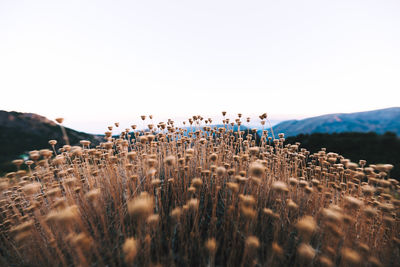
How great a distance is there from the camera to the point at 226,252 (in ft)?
6.52

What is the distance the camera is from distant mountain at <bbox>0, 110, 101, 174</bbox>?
2261 cm

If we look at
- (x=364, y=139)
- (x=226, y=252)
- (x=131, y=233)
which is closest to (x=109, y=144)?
(x=131, y=233)

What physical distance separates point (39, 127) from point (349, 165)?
3863 centimetres

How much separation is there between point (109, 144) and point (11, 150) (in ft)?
104

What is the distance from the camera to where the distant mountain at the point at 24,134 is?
2261 cm

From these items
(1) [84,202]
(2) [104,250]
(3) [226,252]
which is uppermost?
(1) [84,202]

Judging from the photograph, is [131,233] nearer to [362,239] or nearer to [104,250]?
[104,250]

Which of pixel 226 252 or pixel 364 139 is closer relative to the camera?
pixel 226 252

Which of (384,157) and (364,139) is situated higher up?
(364,139)

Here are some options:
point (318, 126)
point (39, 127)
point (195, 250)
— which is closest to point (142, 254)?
point (195, 250)

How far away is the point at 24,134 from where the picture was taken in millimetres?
25078

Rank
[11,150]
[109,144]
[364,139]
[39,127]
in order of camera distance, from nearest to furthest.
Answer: [109,144] < [364,139] < [11,150] < [39,127]

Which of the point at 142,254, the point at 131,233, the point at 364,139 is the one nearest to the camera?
the point at 142,254

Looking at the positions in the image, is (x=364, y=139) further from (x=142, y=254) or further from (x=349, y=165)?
(x=142, y=254)
